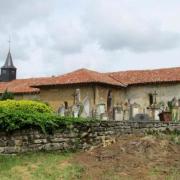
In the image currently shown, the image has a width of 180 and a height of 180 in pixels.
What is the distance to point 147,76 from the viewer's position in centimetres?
3878

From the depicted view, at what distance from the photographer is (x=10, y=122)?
640 inches

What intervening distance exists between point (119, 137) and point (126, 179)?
4426mm

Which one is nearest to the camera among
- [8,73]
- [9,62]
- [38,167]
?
[38,167]

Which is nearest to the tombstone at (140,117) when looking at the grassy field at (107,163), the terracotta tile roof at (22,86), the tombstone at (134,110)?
the tombstone at (134,110)

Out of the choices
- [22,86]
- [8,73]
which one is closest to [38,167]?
[22,86]

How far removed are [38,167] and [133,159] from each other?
3.29m

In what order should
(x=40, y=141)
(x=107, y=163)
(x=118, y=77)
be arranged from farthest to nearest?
(x=118, y=77) < (x=40, y=141) < (x=107, y=163)

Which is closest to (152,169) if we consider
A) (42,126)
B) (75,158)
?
(75,158)

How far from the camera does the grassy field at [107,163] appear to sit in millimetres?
14297

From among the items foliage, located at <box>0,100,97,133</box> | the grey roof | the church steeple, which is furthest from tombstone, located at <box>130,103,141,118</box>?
the grey roof

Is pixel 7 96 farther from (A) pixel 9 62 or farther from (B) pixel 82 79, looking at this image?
(A) pixel 9 62

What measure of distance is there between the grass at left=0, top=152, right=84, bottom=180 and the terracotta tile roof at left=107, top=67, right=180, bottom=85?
2214cm

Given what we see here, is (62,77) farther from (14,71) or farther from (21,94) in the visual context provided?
(14,71)

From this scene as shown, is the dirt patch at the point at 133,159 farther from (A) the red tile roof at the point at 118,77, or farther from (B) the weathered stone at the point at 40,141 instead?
(A) the red tile roof at the point at 118,77
